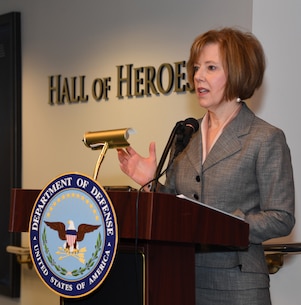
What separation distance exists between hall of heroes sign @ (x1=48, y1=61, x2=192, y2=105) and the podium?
2.01 meters

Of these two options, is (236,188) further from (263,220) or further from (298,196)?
(298,196)

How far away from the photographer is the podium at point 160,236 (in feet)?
6.19

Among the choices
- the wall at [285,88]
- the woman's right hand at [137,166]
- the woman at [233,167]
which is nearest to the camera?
the woman at [233,167]

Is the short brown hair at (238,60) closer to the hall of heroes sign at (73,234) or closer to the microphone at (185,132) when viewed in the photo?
the microphone at (185,132)

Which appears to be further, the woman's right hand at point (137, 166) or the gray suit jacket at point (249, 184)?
the woman's right hand at point (137, 166)

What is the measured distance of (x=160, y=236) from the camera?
188 centimetres

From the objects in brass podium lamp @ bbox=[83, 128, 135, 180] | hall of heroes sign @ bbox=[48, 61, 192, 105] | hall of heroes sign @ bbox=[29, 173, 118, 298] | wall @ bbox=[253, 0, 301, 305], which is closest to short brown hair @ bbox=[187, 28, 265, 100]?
brass podium lamp @ bbox=[83, 128, 135, 180]

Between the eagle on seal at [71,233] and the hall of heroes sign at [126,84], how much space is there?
213 cm

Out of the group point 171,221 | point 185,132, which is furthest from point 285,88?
point 171,221

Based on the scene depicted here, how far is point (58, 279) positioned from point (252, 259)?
682 mm

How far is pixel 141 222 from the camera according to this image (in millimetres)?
1883

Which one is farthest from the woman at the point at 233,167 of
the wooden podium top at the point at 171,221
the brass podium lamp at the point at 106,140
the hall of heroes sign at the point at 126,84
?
the hall of heroes sign at the point at 126,84

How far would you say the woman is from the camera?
7.60ft

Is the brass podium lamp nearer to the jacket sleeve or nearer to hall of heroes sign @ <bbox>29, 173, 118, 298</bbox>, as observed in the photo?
hall of heroes sign @ <bbox>29, 173, 118, 298</bbox>
